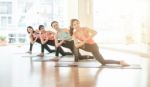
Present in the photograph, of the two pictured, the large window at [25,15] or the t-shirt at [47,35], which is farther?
the large window at [25,15]

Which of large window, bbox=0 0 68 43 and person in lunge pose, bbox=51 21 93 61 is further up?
large window, bbox=0 0 68 43

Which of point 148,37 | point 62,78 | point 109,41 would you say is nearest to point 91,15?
point 109,41

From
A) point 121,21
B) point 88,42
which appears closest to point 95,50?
point 88,42

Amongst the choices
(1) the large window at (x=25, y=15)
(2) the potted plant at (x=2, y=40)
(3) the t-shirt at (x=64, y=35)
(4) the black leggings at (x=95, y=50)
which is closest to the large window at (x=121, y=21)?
(3) the t-shirt at (x=64, y=35)

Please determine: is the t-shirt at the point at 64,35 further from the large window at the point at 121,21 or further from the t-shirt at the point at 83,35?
the large window at the point at 121,21

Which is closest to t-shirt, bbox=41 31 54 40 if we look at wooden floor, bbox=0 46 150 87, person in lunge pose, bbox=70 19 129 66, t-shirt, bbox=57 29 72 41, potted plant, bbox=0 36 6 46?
t-shirt, bbox=57 29 72 41

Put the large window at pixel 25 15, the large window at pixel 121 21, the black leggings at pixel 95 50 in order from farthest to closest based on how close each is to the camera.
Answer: the large window at pixel 25 15
the large window at pixel 121 21
the black leggings at pixel 95 50

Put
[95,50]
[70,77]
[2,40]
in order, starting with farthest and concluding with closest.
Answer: [2,40] → [95,50] → [70,77]

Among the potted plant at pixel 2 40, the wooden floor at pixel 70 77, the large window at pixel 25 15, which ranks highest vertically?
the large window at pixel 25 15

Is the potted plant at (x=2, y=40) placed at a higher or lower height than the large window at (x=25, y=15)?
lower

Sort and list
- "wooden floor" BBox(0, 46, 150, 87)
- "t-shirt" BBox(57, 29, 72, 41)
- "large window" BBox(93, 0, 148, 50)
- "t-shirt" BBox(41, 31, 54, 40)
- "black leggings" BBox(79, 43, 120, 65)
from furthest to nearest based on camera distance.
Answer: "large window" BBox(93, 0, 148, 50) < "t-shirt" BBox(41, 31, 54, 40) < "t-shirt" BBox(57, 29, 72, 41) < "black leggings" BBox(79, 43, 120, 65) < "wooden floor" BBox(0, 46, 150, 87)

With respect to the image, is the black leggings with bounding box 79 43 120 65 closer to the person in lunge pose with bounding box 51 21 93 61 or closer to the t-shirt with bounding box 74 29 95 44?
the t-shirt with bounding box 74 29 95 44

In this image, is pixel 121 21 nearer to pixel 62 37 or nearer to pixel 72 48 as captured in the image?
pixel 72 48

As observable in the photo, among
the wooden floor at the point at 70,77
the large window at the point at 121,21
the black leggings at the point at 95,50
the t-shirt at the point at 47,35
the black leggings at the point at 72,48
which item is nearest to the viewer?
the wooden floor at the point at 70,77
